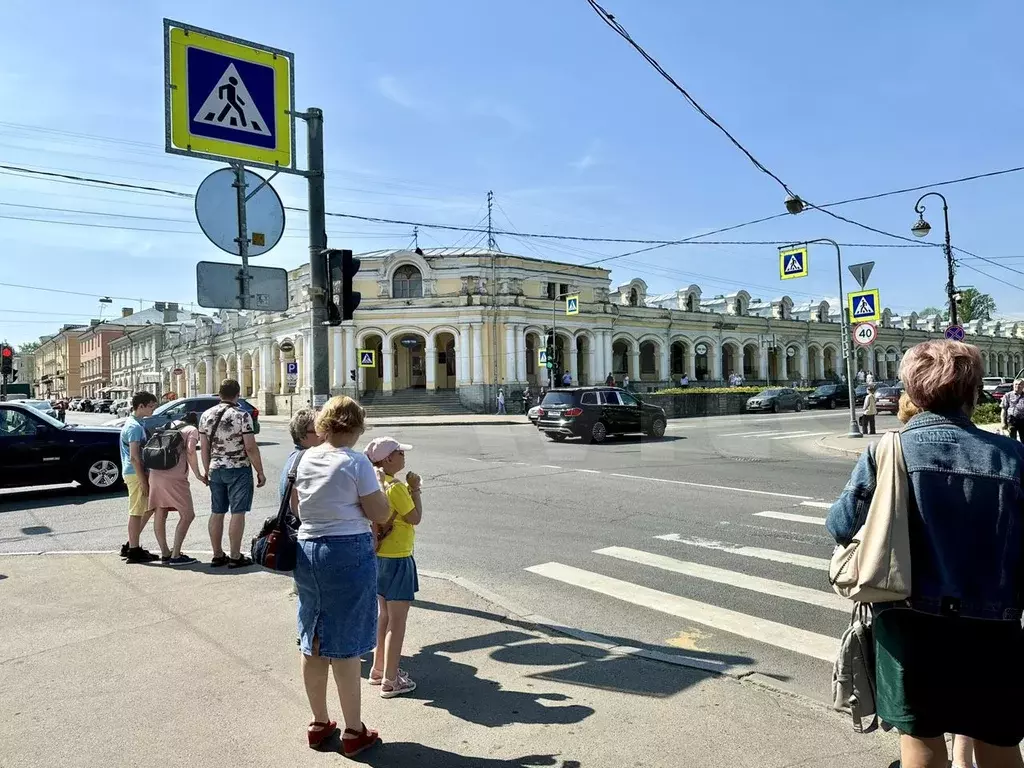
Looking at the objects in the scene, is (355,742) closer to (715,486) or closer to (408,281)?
(715,486)

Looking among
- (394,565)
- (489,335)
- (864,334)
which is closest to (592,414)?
(864,334)

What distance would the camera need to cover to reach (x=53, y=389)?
110500 millimetres

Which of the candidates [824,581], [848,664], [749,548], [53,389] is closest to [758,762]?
[848,664]

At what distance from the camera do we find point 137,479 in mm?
7402

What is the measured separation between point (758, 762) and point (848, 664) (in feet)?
3.16

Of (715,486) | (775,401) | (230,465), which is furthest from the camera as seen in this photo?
(775,401)

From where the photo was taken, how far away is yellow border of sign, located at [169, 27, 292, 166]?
19.3 feet

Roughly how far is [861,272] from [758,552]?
15.1 m

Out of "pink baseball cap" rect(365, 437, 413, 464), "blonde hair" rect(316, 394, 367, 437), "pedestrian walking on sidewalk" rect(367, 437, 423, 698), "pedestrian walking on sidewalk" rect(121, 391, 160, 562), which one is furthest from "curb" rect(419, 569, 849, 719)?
"pedestrian walking on sidewalk" rect(121, 391, 160, 562)

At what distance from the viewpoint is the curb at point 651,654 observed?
158 inches

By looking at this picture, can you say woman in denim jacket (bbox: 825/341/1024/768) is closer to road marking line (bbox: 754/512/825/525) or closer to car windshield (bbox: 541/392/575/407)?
road marking line (bbox: 754/512/825/525)

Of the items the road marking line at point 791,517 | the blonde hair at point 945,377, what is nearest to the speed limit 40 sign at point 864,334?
the road marking line at point 791,517

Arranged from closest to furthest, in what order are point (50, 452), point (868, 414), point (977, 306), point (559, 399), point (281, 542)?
point (281, 542) → point (50, 452) → point (868, 414) → point (559, 399) → point (977, 306)

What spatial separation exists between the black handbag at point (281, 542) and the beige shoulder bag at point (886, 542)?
97.1 inches
